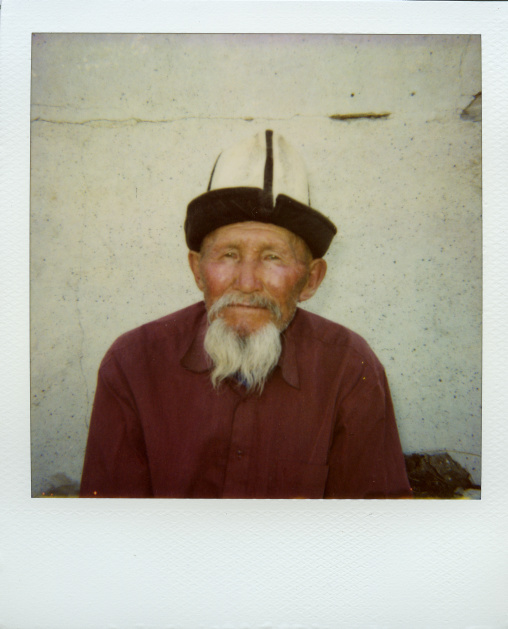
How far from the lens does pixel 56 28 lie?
6.11 ft

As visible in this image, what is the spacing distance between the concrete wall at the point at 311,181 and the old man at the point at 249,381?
77mm

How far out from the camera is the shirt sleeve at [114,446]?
182 cm

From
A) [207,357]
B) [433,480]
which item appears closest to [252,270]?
[207,357]

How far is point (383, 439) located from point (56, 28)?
6.98ft

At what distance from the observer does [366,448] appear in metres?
1.82

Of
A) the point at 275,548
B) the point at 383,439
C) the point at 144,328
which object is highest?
the point at 144,328

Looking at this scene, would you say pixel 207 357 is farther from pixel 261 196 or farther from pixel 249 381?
pixel 261 196

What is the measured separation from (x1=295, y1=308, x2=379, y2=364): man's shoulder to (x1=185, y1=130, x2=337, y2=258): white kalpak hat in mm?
259

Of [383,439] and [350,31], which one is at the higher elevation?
[350,31]

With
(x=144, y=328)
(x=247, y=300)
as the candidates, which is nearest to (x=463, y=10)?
(x=247, y=300)

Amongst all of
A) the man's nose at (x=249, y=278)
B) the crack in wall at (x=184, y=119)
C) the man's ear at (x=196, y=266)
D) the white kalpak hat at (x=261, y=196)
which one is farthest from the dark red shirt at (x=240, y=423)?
the crack in wall at (x=184, y=119)

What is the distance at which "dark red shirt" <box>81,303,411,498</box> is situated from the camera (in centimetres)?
180
